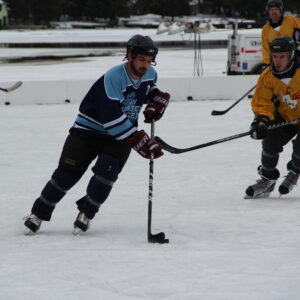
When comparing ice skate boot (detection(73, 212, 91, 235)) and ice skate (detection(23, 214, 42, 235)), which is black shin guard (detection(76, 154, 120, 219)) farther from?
ice skate (detection(23, 214, 42, 235))

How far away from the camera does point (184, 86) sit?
11164 millimetres

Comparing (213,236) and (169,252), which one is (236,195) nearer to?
(213,236)

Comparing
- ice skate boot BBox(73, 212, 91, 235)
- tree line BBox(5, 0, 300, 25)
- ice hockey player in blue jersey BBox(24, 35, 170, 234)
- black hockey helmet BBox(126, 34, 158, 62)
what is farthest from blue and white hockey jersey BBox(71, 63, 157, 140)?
tree line BBox(5, 0, 300, 25)

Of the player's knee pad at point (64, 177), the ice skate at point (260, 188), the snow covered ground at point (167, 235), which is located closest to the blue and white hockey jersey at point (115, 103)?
the player's knee pad at point (64, 177)

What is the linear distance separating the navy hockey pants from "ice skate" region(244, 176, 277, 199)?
134 cm

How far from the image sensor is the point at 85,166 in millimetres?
4059

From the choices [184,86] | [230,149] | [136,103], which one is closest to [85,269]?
[136,103]

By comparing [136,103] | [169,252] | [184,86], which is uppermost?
[136,103]

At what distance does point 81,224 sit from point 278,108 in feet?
5.35

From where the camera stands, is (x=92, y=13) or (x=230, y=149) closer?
(x=230, y=149)

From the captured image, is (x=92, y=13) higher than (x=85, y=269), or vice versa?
(x=85, y=269)

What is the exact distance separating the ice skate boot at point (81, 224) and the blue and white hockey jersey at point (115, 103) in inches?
18.1

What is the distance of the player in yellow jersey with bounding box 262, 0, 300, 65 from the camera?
7402mm

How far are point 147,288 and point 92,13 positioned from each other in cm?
6578
